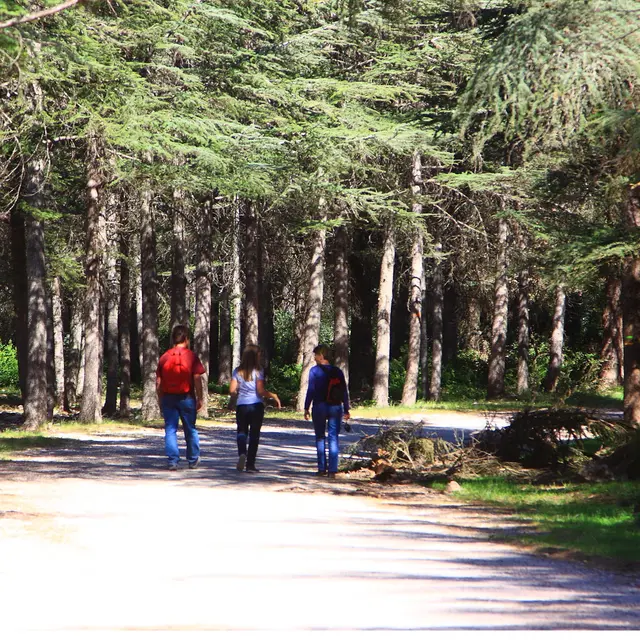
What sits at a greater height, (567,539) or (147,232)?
(147,232)

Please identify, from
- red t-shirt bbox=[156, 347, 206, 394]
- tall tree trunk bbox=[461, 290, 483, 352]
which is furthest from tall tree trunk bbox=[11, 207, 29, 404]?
tall tree trunk bbox=[461, 290, 483, 352]

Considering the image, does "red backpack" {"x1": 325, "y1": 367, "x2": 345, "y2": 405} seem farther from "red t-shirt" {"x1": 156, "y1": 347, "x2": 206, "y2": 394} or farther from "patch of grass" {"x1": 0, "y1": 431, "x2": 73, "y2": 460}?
"patch of grass" {"x1": 0, "y1": 431, "x2": 73, "y2": 460}

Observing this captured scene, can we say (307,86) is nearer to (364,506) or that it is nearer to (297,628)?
(364,506)

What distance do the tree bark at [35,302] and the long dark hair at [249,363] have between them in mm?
9254

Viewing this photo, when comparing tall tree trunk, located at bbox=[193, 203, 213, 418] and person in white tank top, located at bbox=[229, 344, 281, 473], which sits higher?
tall tree trunk, located at bbox=[193, 203, 213, 418]

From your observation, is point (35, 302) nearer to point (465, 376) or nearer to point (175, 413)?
point (175, 413)

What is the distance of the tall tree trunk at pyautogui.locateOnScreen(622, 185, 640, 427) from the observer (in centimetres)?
1777

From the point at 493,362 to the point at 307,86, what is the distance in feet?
56.3

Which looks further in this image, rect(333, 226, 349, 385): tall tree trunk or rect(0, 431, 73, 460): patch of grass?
rect(333, 226, 349, 385): tall tree trunk

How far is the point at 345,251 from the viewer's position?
32.5m

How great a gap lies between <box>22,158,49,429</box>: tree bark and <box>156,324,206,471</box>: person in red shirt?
8.81 m

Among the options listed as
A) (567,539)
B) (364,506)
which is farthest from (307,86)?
(567,539)

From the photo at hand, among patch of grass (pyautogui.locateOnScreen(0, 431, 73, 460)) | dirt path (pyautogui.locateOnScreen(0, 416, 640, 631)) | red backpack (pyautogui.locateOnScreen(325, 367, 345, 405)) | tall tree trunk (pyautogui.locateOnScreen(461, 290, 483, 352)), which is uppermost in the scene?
tall tree trunk (pyautogui.locateOnScreen(461, 290, 483, 352))

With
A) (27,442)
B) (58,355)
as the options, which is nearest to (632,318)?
(27,442)
